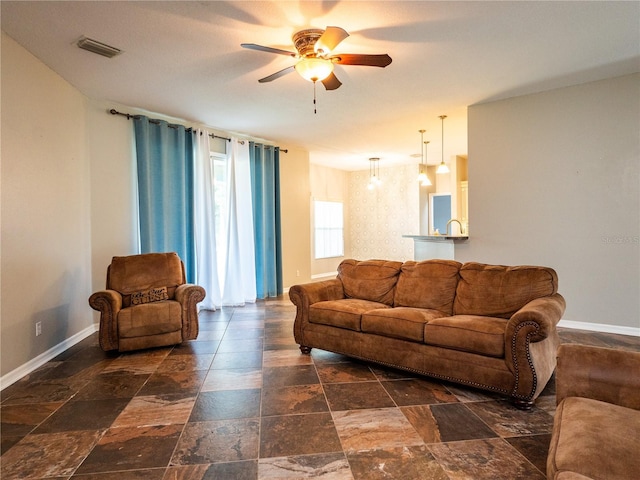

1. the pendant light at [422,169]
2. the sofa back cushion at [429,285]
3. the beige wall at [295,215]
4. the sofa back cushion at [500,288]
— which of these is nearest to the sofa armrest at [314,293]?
the sofa back cushion at [429,285]

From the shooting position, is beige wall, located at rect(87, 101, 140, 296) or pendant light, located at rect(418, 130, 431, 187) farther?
pendant light, located at rect(418, 130, 431, 187)

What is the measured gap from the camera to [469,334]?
102 inches

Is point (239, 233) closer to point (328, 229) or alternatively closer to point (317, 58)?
point (317, 58)

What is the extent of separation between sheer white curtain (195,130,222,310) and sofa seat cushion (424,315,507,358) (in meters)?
3.68

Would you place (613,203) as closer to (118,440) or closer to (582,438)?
(582,438)

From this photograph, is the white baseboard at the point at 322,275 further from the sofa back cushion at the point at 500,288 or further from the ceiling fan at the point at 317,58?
the ceiling fan at the point at 317,58

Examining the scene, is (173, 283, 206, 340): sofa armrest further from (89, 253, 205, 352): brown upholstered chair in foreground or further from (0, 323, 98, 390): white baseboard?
(0, 323, 98, 390): white baseboard

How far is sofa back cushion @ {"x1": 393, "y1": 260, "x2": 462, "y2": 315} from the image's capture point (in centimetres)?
324

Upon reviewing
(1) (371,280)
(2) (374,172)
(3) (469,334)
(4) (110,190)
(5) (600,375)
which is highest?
(2) (374,172)

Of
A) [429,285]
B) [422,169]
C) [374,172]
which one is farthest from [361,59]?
[374,172]

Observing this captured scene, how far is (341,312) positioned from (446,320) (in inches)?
36.5

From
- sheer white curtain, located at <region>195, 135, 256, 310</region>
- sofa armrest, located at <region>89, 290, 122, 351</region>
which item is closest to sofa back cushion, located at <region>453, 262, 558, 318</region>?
sofa armrest, located at <region>89, 290, 122, 351</region>

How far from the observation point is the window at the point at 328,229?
9148mm

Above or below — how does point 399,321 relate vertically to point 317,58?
below
